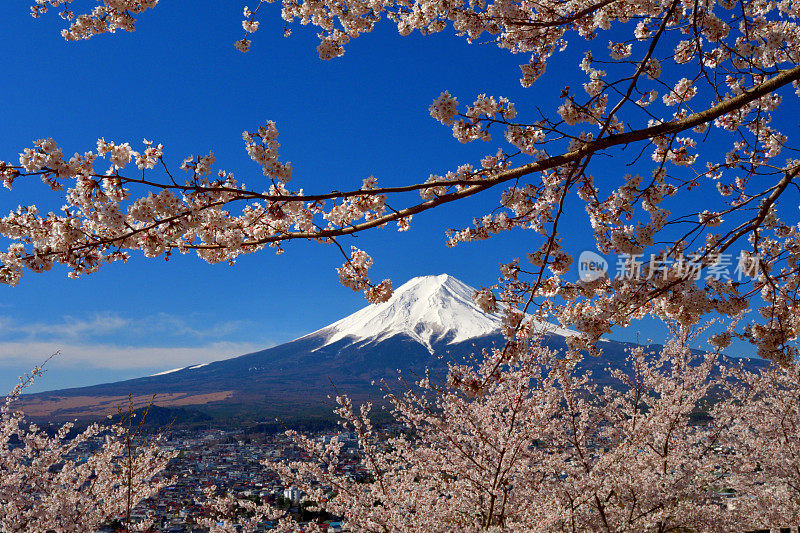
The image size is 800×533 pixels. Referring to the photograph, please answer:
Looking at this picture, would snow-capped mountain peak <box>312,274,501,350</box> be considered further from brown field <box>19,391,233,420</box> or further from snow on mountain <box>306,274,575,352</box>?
brown field <box>19,391,233,420</box>

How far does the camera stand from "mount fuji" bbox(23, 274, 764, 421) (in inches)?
3108

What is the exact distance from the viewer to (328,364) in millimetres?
110625

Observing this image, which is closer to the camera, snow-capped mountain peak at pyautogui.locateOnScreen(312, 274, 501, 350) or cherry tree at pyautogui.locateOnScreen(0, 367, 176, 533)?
cherry tree at pyautogui.locateOnScreen(0, 367, 176, 533)

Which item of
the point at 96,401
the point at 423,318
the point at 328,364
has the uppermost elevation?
the point at 423,318

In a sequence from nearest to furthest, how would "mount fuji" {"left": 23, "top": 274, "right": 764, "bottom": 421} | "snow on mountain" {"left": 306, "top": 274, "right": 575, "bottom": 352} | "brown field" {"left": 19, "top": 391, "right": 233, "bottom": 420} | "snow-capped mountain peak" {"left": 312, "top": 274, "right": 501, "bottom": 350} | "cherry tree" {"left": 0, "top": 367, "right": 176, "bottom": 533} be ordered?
"cherry tree" {"left": 0, "top": 367, "right": 176, "bottom": 533}, "mount fuji" {"left": 23, "top": 274, "right": 764, "bottom": 421}, "brown field" {"left": 19, "top": 391, "right": 233, "bottom": 420}, "snow on mountain" {"left": 306, "top": 274, "right": 575, "bottom": 352}, "snow-capped mountain peak" {"left": 312, "top": 274, "right": 501, "bottom": 350}

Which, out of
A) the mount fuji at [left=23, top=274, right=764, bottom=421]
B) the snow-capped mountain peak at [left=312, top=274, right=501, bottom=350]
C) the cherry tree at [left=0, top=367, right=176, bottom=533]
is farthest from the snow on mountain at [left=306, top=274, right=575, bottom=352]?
the cherry tree at [left=0, top=367, right=176, bottom=533]

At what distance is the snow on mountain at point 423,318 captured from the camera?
398 ft

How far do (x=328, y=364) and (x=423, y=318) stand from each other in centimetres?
3520

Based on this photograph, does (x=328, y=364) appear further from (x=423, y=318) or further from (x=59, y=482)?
(x=59, y=482)

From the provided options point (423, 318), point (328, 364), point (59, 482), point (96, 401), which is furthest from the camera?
point (423, 318)

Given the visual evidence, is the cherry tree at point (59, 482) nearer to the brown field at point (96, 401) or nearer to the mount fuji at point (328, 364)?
the mount fuji at point (328, 364)

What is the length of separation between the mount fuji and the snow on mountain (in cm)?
32

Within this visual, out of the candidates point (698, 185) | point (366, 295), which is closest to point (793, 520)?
point (698, 185)

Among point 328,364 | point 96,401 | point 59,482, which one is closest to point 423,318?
point 328,364
